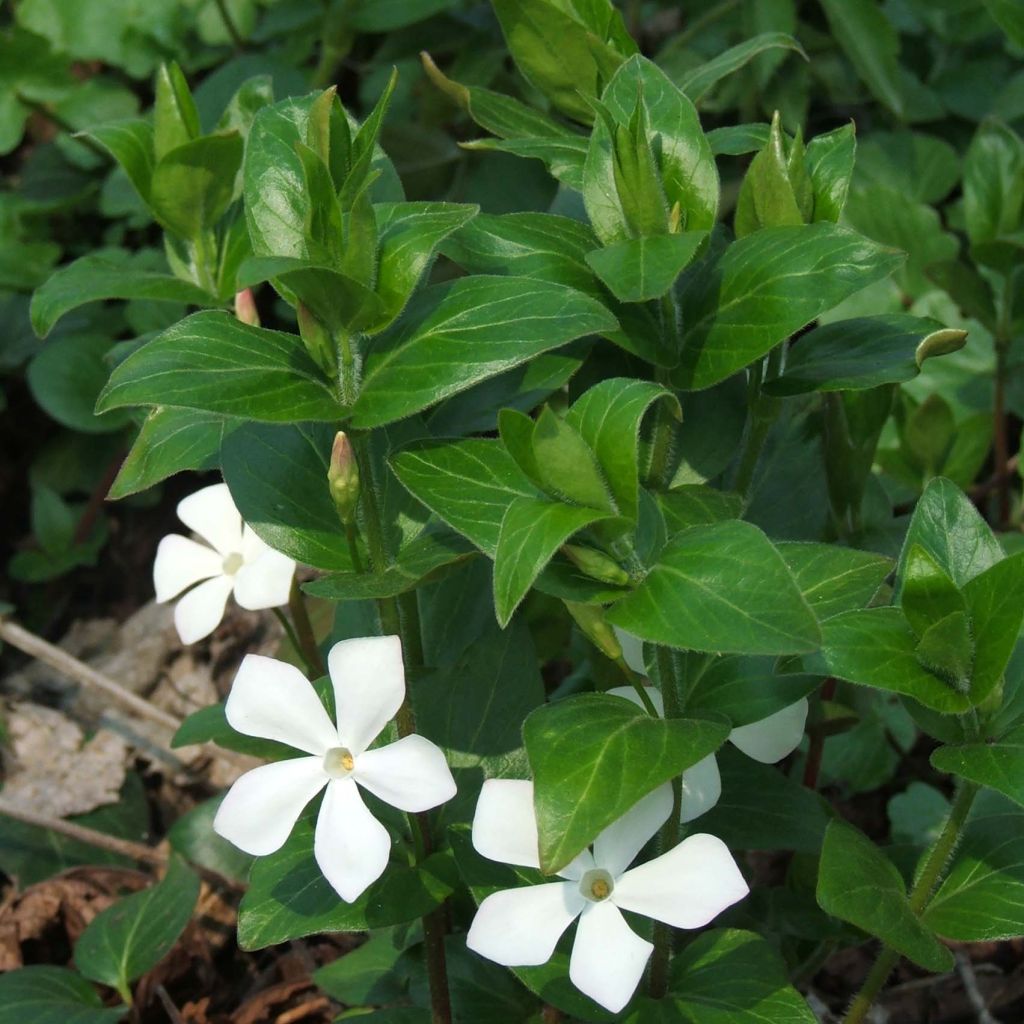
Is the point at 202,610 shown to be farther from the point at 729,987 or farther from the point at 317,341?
the point at 729,987

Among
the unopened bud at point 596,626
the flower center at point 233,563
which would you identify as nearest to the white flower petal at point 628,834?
the unopened bud at point 596,626

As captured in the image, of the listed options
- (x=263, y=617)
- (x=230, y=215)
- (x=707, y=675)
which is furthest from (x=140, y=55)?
(x=707, y=675)

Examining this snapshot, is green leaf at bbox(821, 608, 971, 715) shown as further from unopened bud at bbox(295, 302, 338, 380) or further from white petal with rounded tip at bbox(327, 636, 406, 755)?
unopened bud at bbox(295, 302, 338, 380)

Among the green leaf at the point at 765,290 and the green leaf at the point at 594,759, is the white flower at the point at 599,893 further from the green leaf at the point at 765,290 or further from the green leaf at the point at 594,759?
the green leaf at the point at 765,290

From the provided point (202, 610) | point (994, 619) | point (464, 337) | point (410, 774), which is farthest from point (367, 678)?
point (994, 619)

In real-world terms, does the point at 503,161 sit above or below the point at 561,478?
below

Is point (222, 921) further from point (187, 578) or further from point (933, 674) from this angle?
point (933, 674)
